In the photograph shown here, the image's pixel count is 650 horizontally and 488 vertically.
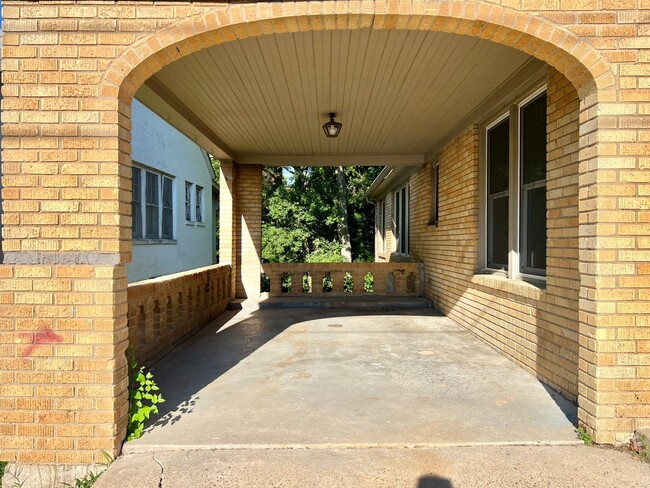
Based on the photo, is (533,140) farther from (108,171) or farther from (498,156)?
(108,171)

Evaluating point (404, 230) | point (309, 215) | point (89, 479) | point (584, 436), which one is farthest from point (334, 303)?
point (309, 215)

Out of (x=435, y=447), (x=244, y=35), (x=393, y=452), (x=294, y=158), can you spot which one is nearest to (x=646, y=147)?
(x=435, y=447)

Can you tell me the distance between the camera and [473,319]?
6324mm

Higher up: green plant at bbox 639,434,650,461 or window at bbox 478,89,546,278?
window at bbox 478,89,546,278

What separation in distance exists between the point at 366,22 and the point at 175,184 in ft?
34.6

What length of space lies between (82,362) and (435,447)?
8.02 feet

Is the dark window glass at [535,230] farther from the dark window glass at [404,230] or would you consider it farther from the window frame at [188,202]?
the window frame at [188,202]

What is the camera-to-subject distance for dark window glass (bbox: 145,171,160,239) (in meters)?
11.0

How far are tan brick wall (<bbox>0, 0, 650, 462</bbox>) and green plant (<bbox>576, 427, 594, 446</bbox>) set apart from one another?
103 millimetres

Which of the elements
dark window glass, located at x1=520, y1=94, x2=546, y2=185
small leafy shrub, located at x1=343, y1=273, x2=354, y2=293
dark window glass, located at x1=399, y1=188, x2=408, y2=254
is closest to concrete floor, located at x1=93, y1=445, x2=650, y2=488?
dark window glass, located at x1=520, y1=94, x2=546, y2=185

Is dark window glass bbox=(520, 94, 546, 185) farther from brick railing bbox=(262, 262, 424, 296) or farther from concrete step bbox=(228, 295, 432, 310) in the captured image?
brick railing bbox=(262, 262, 424, 296)

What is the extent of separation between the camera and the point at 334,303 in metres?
8.89

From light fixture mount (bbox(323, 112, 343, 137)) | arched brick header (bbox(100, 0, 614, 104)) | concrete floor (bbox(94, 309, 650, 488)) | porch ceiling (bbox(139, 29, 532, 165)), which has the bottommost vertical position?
concrete floor (bbox(94, 309, 650, 488))

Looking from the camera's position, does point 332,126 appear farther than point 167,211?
No
